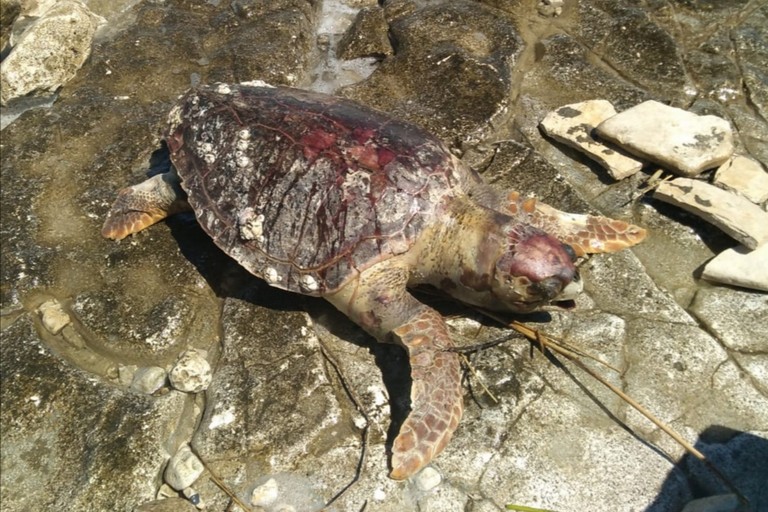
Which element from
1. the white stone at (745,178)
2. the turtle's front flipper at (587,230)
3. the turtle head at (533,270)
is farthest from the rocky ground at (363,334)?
the turtle head at (533,270)

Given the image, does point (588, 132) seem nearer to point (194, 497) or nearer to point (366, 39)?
point (366, 39)

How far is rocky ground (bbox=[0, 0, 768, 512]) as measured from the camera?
10.4 feet

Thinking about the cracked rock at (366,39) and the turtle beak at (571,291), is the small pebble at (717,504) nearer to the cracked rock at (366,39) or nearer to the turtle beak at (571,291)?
the turtle beak at (571,291)

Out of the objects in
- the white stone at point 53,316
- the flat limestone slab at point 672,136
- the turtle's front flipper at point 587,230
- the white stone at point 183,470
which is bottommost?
the white stone at point 183,470

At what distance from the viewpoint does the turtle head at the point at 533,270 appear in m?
3.16

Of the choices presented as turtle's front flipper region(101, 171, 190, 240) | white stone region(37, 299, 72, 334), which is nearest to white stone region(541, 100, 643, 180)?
turtle's front flipper region(101, 171, 190, 240)

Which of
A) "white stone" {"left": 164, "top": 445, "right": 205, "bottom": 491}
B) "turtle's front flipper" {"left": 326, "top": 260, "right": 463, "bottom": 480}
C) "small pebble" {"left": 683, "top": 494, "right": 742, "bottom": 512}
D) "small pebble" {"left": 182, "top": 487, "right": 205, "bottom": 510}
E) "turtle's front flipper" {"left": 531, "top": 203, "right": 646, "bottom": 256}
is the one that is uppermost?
"turtle's front flipper" {"left": 531, "top": 203, "right": 646, "bottom": 256}

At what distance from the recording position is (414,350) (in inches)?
131

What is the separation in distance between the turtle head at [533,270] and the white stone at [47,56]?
174 inches

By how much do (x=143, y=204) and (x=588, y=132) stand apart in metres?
3.33

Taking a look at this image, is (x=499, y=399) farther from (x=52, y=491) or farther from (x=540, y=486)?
(x=52, y=491)

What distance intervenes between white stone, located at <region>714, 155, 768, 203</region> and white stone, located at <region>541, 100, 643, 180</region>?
1.80ft

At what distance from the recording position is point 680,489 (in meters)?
3.00

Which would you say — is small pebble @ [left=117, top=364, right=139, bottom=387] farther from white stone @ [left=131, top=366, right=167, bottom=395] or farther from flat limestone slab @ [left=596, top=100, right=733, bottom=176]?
flat limestone slab @ [left=596, top=100, right=733, bottom=176]
